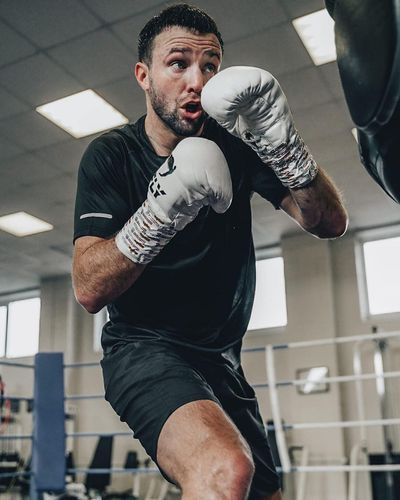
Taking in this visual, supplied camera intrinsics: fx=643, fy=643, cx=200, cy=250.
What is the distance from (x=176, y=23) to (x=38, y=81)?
299cm

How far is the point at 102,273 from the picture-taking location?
1.31m

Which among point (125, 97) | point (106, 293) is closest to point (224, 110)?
point (106, 293)

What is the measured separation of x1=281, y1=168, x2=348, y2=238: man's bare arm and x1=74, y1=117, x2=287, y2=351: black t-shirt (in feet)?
0.45

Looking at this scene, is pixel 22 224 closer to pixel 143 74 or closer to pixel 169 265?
pixel 143 74

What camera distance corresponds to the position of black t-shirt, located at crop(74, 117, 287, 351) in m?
1.43

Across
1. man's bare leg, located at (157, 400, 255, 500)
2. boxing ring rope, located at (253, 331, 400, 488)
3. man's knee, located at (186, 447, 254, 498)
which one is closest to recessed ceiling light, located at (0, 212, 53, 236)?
boxing ring rope, located at (253, 331, 400, 488)

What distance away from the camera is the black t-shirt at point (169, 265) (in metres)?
1.43

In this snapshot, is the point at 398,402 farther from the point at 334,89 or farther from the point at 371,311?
the point at 334,89

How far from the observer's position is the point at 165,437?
118 centimetres

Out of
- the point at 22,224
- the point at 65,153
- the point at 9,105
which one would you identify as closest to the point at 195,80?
the point at 9,105

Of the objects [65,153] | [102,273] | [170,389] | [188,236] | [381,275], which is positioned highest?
[65,153]

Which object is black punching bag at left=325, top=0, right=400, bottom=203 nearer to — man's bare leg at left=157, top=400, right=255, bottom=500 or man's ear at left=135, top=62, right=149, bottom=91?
man's bare leg at left=157, top=400, right=255, bottom=500

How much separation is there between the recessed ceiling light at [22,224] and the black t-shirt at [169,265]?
520 cm

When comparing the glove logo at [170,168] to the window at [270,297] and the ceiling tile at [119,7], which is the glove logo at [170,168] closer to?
the ceiling tile at [119,7]
